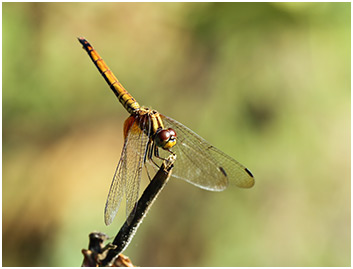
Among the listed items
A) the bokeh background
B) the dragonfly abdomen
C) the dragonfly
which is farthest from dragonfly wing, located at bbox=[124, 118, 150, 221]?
the bokeh background

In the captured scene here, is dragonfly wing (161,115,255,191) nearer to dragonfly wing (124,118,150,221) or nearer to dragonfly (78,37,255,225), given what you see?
dragonfly (78,37,255,225)

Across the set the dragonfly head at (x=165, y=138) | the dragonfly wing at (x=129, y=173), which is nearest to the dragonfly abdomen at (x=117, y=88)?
the dragonfly wing at (x=129, y=173)

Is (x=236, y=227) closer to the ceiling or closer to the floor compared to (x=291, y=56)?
closer to the floor

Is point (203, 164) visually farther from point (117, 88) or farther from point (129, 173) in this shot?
point (117, 88)

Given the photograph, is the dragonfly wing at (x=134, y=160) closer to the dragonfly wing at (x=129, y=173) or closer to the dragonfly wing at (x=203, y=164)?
the dragonfly wing at (x=129, y=173)

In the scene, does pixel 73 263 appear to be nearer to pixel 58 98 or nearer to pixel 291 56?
pixel 58 98

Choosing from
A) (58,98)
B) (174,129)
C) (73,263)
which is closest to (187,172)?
(174,129)

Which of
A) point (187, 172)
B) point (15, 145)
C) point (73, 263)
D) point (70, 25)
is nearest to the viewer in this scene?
point (187, 172)
